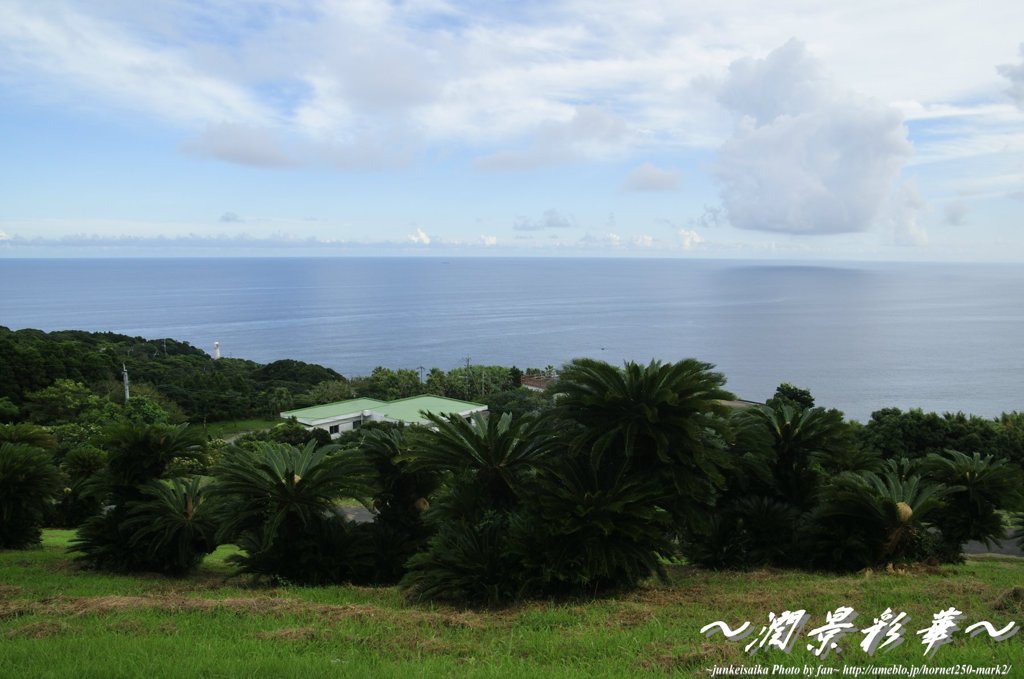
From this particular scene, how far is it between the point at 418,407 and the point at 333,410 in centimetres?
550

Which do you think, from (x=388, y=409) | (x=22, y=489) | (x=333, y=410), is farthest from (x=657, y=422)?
(x=333, y=410)

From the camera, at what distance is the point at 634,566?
8891 mm

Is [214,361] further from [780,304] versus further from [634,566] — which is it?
[780,304]

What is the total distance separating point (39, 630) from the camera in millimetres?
6863

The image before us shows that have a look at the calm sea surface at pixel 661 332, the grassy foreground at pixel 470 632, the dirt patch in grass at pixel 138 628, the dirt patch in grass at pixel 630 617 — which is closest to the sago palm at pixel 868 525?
the grassy foreground at pixel 470 632

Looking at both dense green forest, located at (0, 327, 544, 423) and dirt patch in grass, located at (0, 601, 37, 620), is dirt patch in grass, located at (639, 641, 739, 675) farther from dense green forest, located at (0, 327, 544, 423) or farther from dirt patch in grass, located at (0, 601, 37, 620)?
dense green forest, located at (0, 327, 544, 423)

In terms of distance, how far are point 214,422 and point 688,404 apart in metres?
45.0

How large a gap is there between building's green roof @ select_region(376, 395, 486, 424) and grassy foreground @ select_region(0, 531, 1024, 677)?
35.7 meters

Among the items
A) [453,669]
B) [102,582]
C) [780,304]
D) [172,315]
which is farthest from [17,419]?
[780,304]

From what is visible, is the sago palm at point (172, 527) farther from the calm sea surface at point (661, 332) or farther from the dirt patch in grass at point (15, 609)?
the calm sea surface at point (661, 332)

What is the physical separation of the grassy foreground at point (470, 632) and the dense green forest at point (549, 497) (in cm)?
76

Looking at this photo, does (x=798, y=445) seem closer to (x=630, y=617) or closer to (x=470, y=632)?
(x=630, y=617)

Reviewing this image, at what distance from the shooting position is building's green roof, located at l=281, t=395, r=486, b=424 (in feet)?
150

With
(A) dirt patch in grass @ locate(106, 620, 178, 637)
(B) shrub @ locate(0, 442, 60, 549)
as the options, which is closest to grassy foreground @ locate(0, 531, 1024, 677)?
(A) dirt patch in grass @ locate(106, 620, 178, 637)
